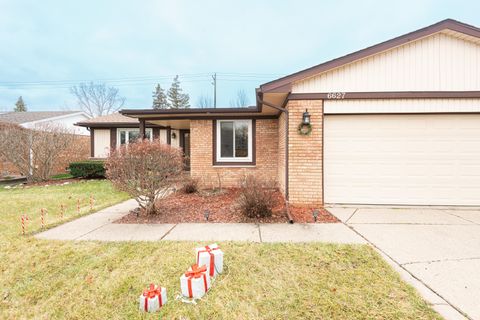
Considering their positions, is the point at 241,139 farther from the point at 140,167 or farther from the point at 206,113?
the point at 140,167

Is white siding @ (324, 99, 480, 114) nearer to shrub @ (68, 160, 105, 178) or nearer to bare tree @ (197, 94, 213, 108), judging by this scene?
shrub @ (68, 160, 105, 178)

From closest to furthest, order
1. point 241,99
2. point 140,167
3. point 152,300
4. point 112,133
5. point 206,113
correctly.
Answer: point 152,300 < point 140,167 < point 206,113 < point 112,133 < point 241,99

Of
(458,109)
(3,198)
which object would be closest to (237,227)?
(458,109)

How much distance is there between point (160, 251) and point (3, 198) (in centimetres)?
777

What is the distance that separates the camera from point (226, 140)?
28.9 ft

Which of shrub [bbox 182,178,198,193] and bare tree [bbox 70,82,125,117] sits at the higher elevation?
bare tree [bbox 70,82,125,117]

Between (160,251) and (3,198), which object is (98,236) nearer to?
(160,251)

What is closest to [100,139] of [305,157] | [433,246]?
[305,157]

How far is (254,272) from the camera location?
9.16 ft

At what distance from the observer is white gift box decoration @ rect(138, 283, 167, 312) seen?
2.17 meters

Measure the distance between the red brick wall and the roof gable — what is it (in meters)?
2.94

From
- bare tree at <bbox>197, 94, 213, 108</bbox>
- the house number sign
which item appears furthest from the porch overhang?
bare tree at <bbox>197, 94, 213, 108</bbox>

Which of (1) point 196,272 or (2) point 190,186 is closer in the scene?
(1) point 196,272

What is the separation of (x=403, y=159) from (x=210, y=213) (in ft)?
17.2
